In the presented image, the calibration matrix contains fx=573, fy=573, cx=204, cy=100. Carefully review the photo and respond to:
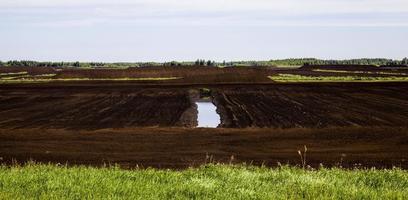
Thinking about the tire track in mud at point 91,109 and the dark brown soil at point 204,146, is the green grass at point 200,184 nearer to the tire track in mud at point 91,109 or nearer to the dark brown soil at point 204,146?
the dark brown soil at point 204,146

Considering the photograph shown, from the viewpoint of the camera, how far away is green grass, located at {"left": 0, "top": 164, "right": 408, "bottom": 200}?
8.33 meters

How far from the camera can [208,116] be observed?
34.5m

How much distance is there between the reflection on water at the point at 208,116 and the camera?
29844 mm

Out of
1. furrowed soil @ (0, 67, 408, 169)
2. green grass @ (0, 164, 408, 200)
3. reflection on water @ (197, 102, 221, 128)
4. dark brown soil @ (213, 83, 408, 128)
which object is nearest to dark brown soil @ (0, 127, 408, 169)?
furrowed soil @ (0, 67, 408, 169)

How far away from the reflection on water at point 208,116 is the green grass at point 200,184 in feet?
60.2

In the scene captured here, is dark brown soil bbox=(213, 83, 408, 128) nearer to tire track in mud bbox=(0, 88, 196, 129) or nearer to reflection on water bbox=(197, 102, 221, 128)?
reflection on water bbox=(197, 102, 221, 128)

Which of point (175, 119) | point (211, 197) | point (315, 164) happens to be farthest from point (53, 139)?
point (211, 197)

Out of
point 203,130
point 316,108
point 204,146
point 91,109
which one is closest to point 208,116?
point 316,108

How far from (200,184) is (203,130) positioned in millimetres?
16742

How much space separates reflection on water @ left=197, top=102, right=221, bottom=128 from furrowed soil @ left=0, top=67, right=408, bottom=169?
0.60 metres

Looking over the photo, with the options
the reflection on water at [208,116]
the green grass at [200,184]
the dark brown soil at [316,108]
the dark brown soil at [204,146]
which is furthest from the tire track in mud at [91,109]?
the green grass at [200,184]

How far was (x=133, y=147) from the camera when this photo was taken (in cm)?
2106

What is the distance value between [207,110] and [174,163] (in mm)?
21285

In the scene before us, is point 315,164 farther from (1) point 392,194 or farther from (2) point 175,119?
(2) point 175,119
